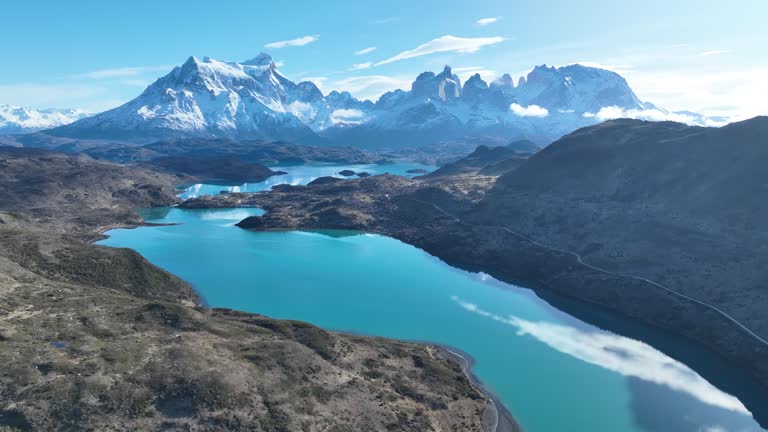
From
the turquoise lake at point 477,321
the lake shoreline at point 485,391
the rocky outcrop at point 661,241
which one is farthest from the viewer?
the rocky outcrop at point 661,241

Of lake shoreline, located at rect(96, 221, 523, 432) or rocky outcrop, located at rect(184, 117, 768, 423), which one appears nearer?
lake shoreline, located at rect(96, 221, 523, 432)

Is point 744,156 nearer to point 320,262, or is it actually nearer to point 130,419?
point 320,262

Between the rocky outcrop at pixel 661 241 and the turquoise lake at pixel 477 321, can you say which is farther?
the rocky outcrop at pixel 661 241

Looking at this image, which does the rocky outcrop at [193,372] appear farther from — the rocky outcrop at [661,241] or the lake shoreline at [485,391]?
the rocky outcrop at [661,241]

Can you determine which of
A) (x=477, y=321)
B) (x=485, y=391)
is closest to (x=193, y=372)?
(x=485, y=391)

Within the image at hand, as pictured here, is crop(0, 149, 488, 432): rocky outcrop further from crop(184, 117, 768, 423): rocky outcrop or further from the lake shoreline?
crop(184, 117, 768, 423): rocky outcrop

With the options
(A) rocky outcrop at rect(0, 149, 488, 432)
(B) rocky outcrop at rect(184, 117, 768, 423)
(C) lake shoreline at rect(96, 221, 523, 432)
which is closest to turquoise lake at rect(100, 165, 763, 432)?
(C) lake shoreline at rect(96, 221, 523, 432)

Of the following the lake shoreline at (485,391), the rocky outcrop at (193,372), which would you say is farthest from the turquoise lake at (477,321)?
the rocky outcrop at (193,372)

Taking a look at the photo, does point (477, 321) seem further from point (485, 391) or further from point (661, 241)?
point (661, 241)
